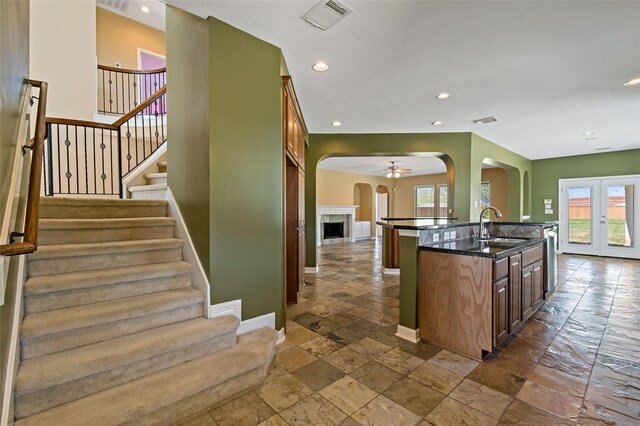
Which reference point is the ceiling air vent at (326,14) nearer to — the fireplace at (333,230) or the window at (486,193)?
the fireplace at (333,230)

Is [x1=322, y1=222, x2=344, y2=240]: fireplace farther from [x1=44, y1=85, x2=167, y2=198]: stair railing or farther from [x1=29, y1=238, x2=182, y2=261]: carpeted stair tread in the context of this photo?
[x1=29, y1=238, x2=182, y2=261]: carpeted stair tread

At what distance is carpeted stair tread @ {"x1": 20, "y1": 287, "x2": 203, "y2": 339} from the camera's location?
1746mm

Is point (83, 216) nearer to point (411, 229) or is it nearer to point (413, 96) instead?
point (411, 229)

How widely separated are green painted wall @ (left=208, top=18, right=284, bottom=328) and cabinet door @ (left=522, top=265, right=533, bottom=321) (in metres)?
2.56

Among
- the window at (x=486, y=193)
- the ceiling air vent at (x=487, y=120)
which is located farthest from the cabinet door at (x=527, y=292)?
the window at (x=486, y=193)

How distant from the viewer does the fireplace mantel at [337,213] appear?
32.5 ft

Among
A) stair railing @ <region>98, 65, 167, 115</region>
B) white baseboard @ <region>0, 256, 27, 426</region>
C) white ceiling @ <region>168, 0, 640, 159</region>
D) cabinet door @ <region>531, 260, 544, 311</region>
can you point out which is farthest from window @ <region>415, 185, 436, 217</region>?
white baseboard @ <region>0, 256, 27, 426</region>

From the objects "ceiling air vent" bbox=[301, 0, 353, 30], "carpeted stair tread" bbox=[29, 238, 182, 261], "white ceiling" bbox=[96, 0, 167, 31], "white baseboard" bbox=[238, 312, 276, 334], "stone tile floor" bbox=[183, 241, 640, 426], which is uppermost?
"white ceiling" bbox=[96, 0, 167, 31]

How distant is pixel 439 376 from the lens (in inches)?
86.9

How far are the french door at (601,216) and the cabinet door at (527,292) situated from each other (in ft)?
21.1

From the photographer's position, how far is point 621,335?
2.92 meters

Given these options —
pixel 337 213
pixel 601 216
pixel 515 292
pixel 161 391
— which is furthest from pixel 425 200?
pixel 161 391

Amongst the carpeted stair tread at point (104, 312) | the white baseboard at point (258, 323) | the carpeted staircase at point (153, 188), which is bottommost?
the white baseboard at point (258, 323)

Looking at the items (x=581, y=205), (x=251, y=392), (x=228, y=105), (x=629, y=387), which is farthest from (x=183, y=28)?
(x=581, y=205)
